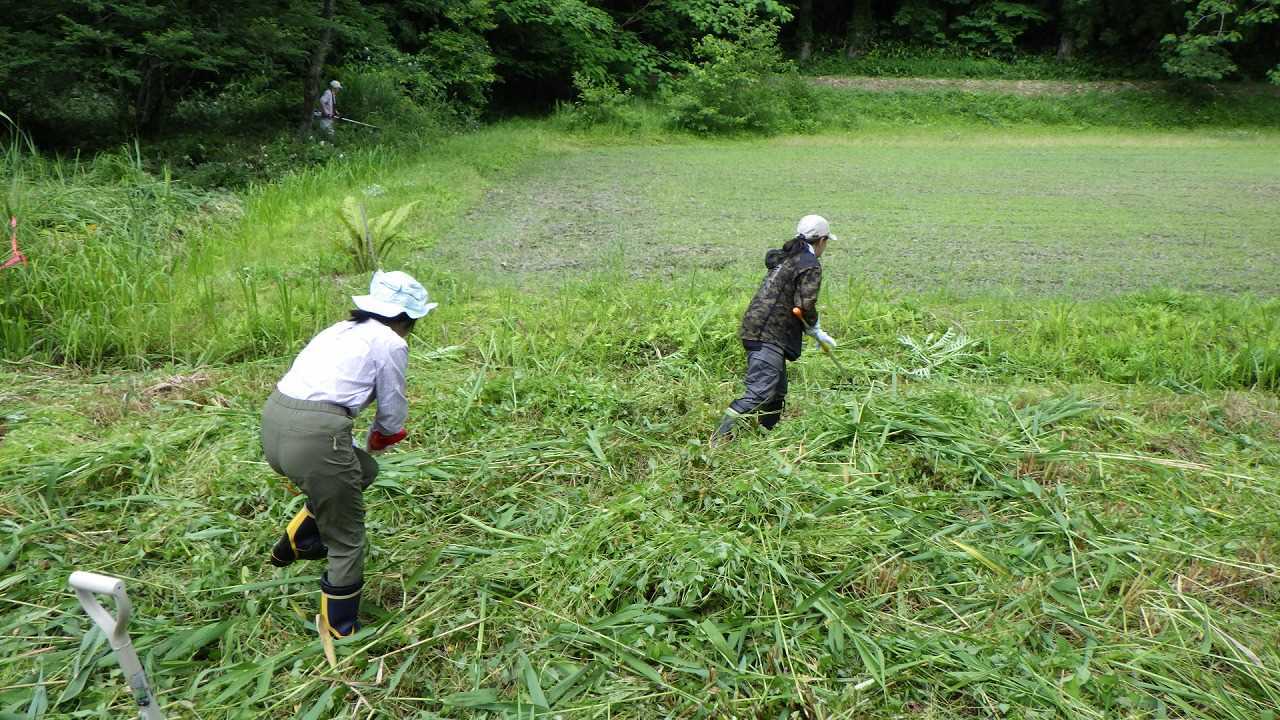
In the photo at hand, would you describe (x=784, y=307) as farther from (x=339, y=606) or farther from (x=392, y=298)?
(x=339, y=606)

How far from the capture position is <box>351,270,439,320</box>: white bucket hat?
2887mm

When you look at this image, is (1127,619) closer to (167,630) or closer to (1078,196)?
(167,630)

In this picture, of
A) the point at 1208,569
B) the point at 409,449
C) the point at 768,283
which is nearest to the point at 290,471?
the point at 409,449

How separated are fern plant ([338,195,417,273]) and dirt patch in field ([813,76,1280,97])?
17594 mm

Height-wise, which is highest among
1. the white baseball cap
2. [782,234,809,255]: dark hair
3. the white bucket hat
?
the white bucket hat

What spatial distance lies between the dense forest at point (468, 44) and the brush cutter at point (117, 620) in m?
9.71

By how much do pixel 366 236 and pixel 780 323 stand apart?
392 centimetres

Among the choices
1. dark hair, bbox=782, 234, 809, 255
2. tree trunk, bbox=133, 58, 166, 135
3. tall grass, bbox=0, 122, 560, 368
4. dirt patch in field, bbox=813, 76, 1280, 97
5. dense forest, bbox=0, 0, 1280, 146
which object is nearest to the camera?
dark hair, bbox=782, 234, 809, 255

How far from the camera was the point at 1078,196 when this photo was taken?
10.9 m

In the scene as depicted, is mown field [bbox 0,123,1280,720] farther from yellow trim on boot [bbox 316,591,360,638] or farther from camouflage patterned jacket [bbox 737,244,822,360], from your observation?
camouflage patterned jacket [bbox 737,244,822,360]

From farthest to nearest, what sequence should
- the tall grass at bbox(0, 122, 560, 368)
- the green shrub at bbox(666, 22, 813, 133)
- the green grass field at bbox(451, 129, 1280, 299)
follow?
the green shrub at bbox(666, 22, 813, 133) → the green grass field at bbox(451, 129, 1280, 299) → the tall grass at bbox(0, 122, 560, 368)

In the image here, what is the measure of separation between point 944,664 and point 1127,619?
72 cm

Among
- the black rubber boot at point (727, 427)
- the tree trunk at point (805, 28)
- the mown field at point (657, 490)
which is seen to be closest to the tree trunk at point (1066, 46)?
the tree trunk at point (805, 28)

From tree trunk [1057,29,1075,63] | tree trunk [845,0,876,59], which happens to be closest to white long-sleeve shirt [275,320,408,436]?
tree trunk [845,0,876,59]
